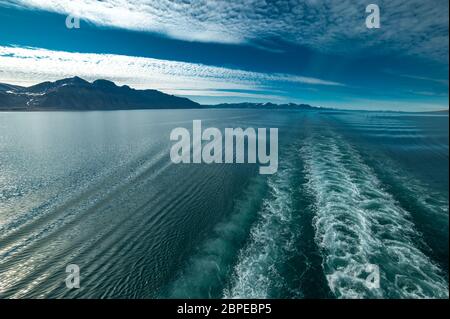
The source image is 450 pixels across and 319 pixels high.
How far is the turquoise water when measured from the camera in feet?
40.3

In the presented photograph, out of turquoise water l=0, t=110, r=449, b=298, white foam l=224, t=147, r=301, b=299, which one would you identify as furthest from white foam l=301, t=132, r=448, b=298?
white foam l=224, t=147, r=301, b=299

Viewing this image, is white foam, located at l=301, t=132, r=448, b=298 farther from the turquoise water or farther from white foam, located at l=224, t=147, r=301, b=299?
white foam, located at l=224, t=147, r=301, b=299

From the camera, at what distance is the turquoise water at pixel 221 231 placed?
12.3 meters

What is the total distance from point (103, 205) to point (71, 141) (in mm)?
35956

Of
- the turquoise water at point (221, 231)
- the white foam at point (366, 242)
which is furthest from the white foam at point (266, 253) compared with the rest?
the white foam at point (366, 242)

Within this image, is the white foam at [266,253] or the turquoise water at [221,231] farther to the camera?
the turquoise water at [221,231]

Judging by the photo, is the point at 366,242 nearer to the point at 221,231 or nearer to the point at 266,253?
the point at 266,253

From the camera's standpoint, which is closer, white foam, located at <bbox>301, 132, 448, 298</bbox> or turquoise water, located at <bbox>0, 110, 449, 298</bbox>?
white foam, located at <bbox>301, 132, 448, 298</bbox>

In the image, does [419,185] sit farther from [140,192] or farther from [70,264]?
[70,264]

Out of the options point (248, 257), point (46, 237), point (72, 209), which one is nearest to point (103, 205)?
point (72, 209)

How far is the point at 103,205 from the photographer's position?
20703mm

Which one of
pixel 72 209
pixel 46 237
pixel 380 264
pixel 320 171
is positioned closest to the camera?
pixel 380 264

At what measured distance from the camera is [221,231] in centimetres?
1709

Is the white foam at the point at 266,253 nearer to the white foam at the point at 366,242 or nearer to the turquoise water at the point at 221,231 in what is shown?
the turquoise water at the point at 221,231
